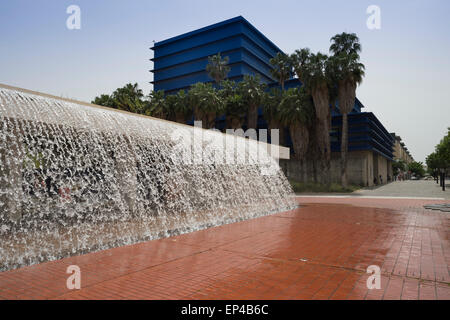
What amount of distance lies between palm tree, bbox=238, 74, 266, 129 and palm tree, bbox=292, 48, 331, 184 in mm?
6048

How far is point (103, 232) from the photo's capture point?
7.92 metres

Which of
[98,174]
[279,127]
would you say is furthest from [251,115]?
[98,174]

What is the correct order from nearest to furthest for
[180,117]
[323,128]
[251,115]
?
[323,128] → [251,115] → [180,117]

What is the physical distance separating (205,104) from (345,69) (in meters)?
15.9

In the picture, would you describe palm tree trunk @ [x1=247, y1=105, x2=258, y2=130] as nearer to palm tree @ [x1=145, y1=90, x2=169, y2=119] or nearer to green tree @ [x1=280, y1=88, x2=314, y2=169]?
green tree @ [x1=280, y1=88, x2=314, y2=169]

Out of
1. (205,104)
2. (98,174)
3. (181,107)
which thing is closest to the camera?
(98,174)

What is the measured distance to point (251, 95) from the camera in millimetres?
38781

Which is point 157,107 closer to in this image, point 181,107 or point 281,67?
point 181,107

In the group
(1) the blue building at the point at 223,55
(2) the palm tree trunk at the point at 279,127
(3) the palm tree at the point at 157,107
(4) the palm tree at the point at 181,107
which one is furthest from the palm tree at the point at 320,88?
(3) the palm tree at the point at 157,107

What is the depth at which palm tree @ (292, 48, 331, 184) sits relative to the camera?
3262 centimetres

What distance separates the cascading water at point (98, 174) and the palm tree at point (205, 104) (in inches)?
884

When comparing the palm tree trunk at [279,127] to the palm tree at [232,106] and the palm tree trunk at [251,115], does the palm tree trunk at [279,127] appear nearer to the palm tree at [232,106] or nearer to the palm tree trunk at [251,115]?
the palm tree trunk at [251,115]

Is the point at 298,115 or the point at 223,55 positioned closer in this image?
the point at 298,115
